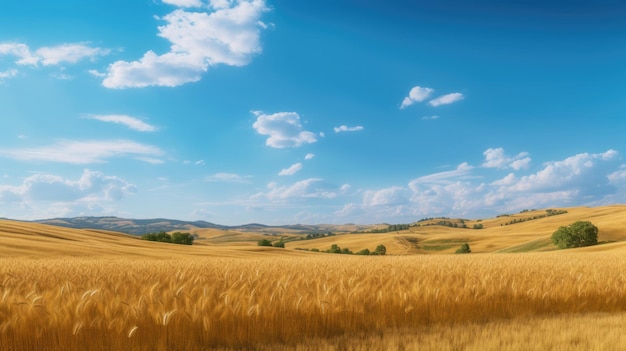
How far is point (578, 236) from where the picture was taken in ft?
218

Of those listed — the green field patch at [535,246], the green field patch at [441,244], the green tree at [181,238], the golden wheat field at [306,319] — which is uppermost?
the golden wheat field at [306,319]

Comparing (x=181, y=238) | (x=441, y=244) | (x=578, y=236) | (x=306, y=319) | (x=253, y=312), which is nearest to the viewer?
(x=253, y=312)

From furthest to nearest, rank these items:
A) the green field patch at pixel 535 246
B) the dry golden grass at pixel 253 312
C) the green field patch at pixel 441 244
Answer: the green field patch at pixel 441 244
the green field patch at pixel 535 246
the dry golden grass at pixel 253 312

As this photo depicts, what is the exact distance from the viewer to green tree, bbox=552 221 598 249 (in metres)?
66.0

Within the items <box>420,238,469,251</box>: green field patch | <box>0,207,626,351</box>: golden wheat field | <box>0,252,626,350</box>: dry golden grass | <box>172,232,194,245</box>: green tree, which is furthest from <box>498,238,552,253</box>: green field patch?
<box>0,207,626,351</box>: golden wheat field

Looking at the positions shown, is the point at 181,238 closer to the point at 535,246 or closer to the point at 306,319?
the point at 535,246

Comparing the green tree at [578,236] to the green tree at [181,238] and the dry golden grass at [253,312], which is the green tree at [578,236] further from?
the dry golden grass at [253,312]

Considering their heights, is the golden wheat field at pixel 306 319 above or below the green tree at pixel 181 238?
above

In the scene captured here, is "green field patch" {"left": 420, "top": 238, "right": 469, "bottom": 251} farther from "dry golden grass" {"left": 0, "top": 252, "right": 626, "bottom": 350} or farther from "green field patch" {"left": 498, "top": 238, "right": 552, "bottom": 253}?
"dry golden grass" {"left": 0, "top": 252, "right": 626, "bottom": 350}

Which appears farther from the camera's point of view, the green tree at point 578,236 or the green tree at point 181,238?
the green tree at point 181,238

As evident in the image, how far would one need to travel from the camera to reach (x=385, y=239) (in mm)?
129500

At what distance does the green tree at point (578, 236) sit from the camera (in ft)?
217

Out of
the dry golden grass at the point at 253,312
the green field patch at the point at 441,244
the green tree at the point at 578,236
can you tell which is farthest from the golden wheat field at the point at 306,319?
the green field patch at the point at 441,244

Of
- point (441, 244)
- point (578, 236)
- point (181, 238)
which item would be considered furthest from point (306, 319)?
point (441, 244)
